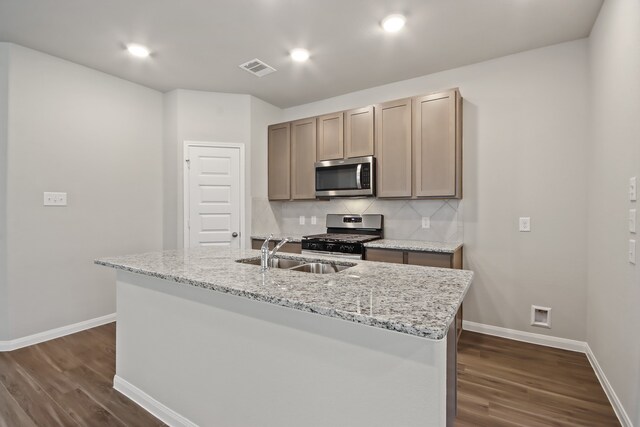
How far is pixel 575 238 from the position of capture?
2729 millimetres

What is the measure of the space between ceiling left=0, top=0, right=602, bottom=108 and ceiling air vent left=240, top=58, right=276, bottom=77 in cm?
7

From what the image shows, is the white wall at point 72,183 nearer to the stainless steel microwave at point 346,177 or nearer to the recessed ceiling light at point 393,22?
the stainless steel microwave at point 346,177

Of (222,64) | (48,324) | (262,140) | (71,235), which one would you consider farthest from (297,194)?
(48,324)

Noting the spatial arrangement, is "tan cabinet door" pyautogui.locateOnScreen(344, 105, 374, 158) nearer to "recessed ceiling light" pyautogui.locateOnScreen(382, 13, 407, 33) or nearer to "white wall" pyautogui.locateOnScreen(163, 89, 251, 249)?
"recessed ceiling light" pyautogui.locateOnScreen(382, 13, 407, 33)

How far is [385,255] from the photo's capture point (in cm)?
301

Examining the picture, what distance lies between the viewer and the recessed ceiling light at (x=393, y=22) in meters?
2.38

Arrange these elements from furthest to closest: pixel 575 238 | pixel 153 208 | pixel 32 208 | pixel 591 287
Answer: pixel 153 208 < pixel 32 208 < pixel 575 238 < pixel 591 287

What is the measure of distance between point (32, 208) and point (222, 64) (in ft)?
7.21

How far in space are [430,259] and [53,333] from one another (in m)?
3.57

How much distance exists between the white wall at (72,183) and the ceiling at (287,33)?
0.95ft

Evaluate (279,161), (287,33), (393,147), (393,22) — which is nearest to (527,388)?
(393,147)

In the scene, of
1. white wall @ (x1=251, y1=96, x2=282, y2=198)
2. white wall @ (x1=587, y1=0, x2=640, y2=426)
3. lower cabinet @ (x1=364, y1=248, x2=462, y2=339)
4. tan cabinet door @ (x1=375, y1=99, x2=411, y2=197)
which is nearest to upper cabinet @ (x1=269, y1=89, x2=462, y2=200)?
tan cabinet door @ (x1=375, y1=99, x2=411, y2=197)

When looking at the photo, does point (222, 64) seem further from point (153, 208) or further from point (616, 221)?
point (616, 221)

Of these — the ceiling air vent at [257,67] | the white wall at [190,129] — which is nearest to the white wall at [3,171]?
the white wall at [190,129]
